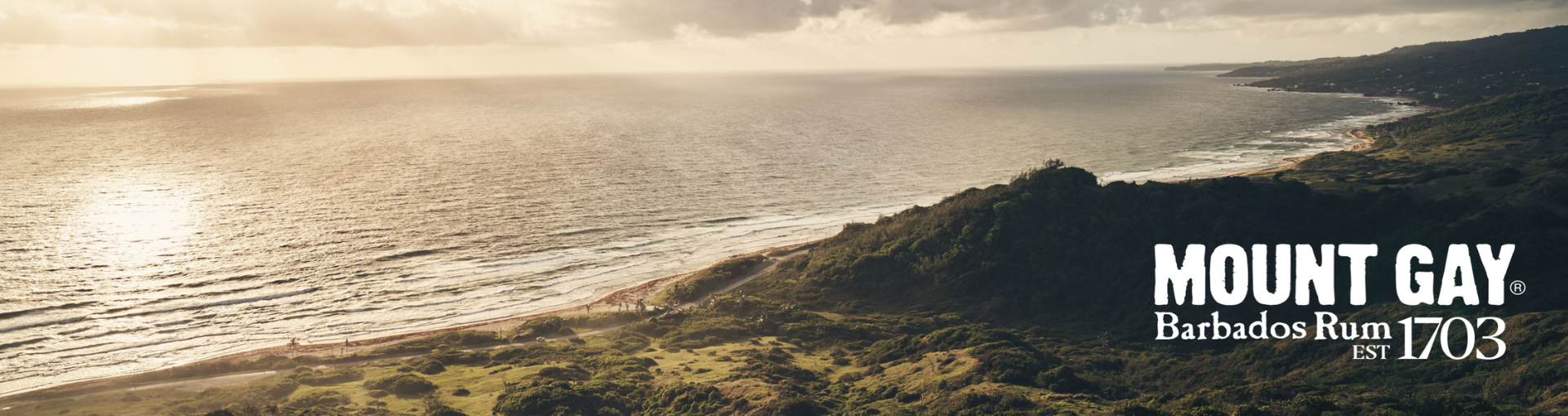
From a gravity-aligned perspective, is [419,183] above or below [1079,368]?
above

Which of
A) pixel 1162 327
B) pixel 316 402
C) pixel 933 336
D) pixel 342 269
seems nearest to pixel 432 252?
pixel 342 269

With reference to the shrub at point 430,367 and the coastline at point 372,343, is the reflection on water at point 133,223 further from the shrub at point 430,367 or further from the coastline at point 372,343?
the shrub at point 430,367

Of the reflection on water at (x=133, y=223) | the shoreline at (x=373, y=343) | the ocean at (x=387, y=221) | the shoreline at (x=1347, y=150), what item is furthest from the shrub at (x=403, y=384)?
the shoreline at (x=1347, y=150)

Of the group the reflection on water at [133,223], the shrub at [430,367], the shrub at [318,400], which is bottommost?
the shrub at [430,367]

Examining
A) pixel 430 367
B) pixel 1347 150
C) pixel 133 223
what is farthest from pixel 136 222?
pixel 1347 150

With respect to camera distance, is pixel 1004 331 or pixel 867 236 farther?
pixel 867 236

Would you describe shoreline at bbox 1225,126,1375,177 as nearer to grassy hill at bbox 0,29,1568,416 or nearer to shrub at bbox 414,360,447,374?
grassy hill at bbox 0,29,1568,416

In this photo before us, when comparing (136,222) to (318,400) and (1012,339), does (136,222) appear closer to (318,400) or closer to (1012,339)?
(318,400)

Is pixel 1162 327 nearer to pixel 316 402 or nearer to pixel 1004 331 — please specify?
pixel 1004 331

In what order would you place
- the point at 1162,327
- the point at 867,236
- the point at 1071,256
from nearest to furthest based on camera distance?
the point at 1162,327, the point at 1071,256, the point at 867,236
